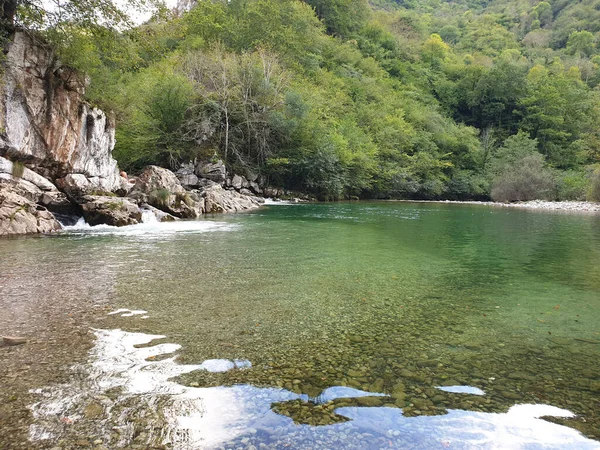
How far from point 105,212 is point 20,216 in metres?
3.08

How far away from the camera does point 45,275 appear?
7035 millimetres

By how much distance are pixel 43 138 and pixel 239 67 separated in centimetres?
2285

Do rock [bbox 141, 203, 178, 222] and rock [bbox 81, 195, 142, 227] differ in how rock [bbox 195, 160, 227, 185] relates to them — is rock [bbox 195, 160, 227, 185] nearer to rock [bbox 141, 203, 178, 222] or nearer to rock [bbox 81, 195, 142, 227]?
rock [bbox 141, 203, 178, 222]

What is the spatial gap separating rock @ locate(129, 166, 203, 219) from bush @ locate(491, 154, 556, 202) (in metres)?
33.8

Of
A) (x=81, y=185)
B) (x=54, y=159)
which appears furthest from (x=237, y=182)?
(x=54, y=159)

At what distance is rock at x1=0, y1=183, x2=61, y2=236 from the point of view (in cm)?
1207

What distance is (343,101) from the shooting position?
4953 centimetres

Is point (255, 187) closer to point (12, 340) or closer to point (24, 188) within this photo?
point (24, 188)

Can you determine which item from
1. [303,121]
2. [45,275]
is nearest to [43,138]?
[45,275]

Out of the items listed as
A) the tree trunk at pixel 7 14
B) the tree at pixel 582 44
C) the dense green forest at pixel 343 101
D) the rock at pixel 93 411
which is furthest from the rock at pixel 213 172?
the tree at pixel 582 44

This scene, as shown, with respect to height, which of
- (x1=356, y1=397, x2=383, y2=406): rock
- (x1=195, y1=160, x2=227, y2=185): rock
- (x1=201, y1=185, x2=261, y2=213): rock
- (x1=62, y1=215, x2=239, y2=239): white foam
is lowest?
(x1=356, y1=397, x2=383, y2=406): rock

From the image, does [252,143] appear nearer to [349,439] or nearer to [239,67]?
[239,67]

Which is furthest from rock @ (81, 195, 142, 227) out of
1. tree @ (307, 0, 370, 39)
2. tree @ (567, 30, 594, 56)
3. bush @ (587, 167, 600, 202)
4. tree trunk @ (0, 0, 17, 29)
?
tree @ (567, 30, 594, 56)

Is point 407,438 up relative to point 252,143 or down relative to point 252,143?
down
